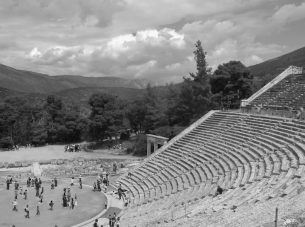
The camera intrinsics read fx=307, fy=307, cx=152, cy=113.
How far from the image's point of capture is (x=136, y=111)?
51.7 meters

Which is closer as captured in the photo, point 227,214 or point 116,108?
point 227,214

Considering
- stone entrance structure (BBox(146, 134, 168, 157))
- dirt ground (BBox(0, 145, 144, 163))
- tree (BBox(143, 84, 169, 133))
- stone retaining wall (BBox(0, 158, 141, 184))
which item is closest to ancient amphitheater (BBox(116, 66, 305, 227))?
stone entrance structure (BBox(146, 134, 168, 157))

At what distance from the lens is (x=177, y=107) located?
41000mm

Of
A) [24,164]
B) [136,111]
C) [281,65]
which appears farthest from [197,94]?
[281,65]

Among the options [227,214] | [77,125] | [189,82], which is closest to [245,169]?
[227,214]

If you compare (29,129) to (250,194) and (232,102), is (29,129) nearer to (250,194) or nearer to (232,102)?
(232,102)

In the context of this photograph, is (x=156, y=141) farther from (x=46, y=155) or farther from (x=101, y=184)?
(x=46, y=155)

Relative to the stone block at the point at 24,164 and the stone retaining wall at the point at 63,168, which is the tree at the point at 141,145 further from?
the stone block at the point at 24,164

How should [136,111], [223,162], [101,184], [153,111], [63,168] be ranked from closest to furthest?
→ 1. [223,162]
2. [101,184]
3. [63,168]
4. [153,111]
5. [136,111]

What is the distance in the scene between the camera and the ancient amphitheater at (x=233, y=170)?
1063 centimetres

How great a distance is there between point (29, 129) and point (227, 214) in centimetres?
5173

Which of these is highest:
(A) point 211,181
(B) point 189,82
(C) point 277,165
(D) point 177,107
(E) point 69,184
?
(B) point 189,82

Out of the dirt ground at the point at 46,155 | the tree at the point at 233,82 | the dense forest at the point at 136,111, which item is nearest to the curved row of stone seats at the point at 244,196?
the dense forest at the point at 136,111

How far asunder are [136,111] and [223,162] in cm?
3229
